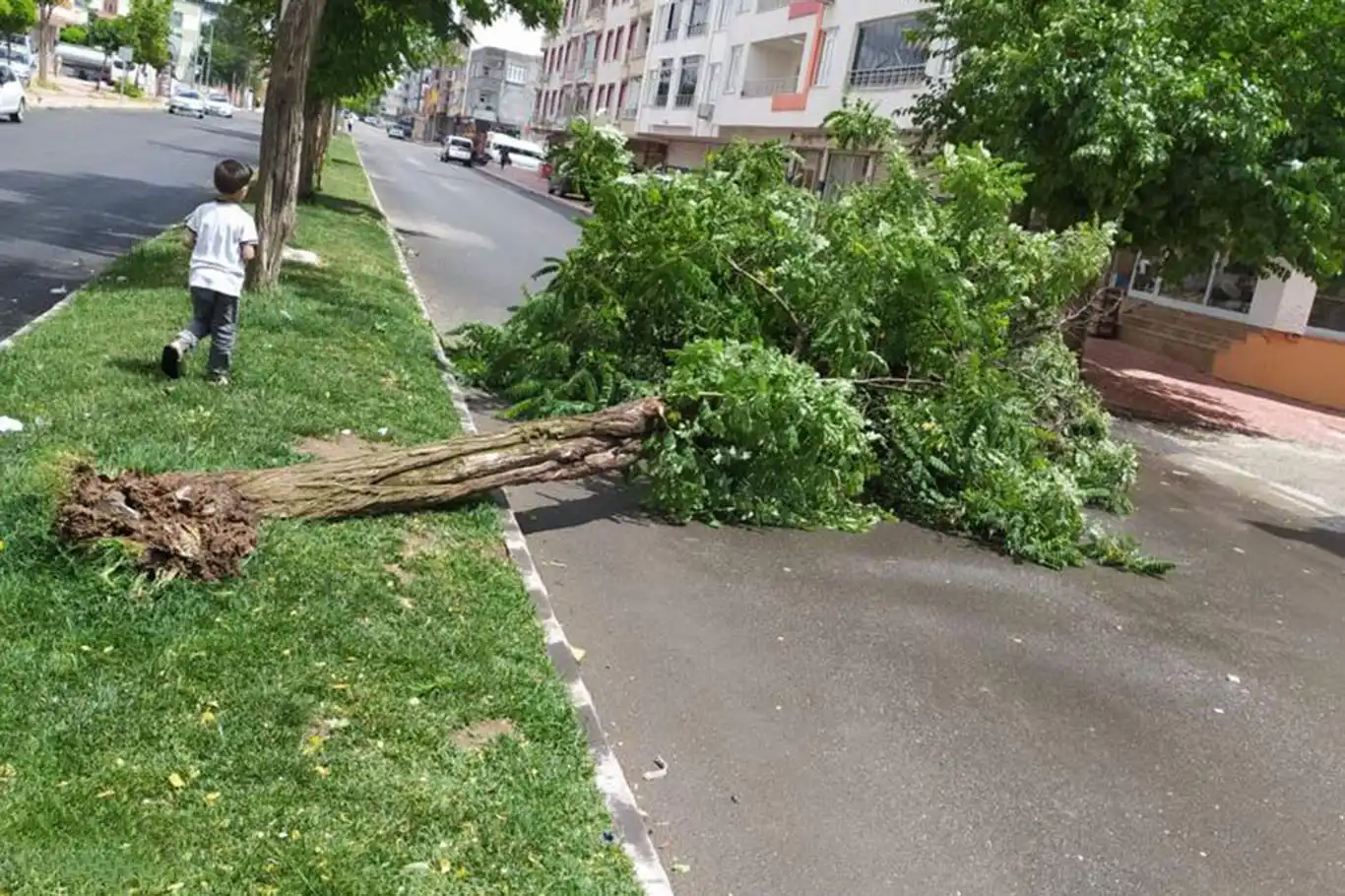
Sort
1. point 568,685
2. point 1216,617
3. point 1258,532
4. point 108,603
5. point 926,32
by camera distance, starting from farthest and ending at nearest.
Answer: point 926,32, point 1258,532, point 1216,617, point 568,685, point 108,603

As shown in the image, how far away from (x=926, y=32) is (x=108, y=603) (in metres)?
15.3

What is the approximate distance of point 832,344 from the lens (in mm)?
8273

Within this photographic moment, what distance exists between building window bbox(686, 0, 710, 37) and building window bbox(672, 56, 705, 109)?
3.70 ft

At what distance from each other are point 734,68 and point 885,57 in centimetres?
1349

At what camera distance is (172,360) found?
7344mm

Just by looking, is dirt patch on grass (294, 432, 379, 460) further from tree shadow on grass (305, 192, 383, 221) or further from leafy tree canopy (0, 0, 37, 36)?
leafy tree canopy (0, 0, 37, 36)

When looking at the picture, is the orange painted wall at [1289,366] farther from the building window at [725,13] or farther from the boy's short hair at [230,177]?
the building window at [725,13]

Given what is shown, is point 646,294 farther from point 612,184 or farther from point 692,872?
point 692,872

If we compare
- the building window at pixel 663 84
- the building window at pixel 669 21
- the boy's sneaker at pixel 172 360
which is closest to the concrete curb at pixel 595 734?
the boy's sneaker at pixel 172 360

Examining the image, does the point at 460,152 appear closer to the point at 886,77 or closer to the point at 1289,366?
the point at 886,77

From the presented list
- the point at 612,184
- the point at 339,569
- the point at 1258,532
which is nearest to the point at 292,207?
the point at 612,184

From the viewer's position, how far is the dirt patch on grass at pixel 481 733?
13.0 ft

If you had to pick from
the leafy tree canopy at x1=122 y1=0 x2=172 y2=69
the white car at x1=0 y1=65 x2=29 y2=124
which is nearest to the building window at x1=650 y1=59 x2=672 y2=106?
the white car at x1=0 y1=65 x2=29 y2=124

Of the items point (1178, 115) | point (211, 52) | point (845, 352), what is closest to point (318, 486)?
point (845, 352)
